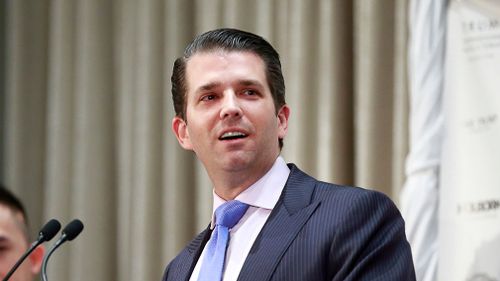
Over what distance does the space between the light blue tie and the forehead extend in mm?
323

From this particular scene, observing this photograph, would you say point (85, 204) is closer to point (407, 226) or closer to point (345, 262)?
point (407, 226)

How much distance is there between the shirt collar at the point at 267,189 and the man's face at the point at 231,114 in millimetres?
25

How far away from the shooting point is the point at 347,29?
4.00 metres

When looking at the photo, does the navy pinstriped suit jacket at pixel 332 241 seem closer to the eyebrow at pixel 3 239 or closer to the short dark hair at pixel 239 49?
the short dark hair at pixel 239 49

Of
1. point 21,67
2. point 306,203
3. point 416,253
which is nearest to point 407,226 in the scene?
point 416,253

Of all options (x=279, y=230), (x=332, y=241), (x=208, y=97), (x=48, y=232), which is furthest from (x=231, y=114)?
(x=48, y=232)

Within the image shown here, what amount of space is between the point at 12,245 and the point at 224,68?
0.99 metres

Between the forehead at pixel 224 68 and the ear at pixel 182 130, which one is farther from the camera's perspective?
the ear at pixel 182 130

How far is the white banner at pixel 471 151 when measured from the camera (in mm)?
2918

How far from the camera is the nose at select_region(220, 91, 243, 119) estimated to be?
7.72 ft

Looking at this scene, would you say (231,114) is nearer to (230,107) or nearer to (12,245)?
(230,107)

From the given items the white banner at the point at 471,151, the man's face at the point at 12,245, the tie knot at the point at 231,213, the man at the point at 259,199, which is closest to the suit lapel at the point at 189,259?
the man at the point at 259,199

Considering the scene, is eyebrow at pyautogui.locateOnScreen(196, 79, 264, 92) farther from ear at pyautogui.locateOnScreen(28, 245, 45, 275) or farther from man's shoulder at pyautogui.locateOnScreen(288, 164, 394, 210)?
ear at pyautogui.locateOnScreen(28, 245, 45, 275)

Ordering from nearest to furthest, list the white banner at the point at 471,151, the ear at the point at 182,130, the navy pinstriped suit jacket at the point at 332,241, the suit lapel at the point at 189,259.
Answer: the navy pinstriped suit jacket at the point at 332,241 < the suit lapel at the point at 189,259 < the ear at the point at 182,130 < the white banner at the point at 471,151
